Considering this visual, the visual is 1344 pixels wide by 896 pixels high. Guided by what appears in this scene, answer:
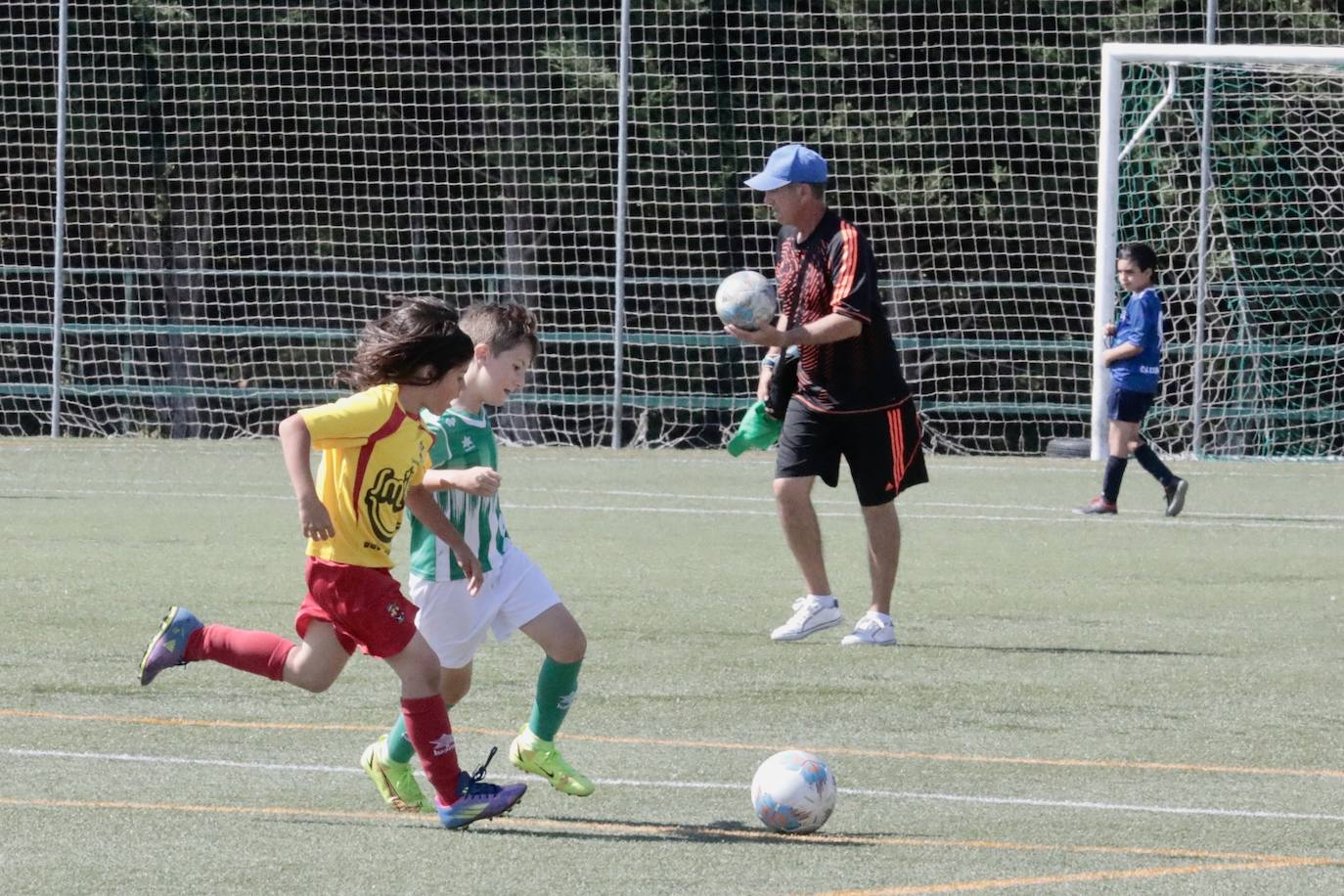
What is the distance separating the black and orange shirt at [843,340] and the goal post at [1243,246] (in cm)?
1113

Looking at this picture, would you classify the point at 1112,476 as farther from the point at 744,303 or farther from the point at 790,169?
the point at 744,303

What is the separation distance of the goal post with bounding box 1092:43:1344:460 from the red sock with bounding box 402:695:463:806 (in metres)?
15.4

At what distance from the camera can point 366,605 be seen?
5.65 m

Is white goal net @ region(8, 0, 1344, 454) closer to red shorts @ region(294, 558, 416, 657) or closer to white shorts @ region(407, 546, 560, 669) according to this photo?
white shorts @ region(407, 546, 560, 669)

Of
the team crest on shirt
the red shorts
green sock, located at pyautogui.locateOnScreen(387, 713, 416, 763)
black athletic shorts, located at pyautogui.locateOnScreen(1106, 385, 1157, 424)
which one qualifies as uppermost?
the team crest on shirt

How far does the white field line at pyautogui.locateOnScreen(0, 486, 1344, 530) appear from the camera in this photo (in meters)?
14.5


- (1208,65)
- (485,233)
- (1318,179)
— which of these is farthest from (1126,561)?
(485,233)

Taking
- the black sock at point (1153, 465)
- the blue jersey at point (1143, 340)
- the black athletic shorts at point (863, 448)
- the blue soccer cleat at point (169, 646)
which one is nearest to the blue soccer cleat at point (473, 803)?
the blue soccer cleat at point (169, 646)

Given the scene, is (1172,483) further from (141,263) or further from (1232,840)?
(141,263)

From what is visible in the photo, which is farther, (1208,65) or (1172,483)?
(1208,65)

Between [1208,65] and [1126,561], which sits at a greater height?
[1208,65]

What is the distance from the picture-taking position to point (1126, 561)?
12.2m

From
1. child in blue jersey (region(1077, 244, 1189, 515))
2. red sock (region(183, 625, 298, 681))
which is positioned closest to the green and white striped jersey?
red sock (region(183, 625, 298, 681))

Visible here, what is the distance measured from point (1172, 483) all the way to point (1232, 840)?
9.58 metres
